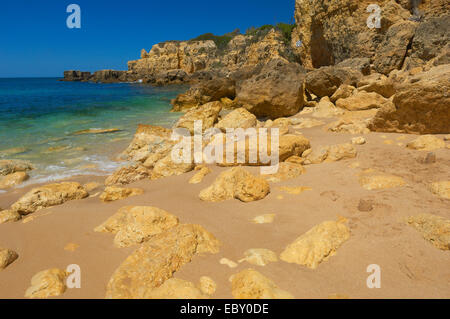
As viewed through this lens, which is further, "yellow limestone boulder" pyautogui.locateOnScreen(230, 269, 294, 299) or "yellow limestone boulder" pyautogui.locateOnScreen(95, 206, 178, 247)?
"yellow limestone boulder" pyautogui.locateOnScreen(95, 206, 178, 247)

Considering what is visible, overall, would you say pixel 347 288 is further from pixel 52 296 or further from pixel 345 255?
pixel 52 296

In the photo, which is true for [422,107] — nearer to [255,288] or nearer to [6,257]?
[255,288]

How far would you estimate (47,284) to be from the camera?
5.56 feet

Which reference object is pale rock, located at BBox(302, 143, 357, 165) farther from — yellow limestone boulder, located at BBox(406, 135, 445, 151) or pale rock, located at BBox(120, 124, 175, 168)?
pale rock, located at BBox(120, 124, 175, 168)

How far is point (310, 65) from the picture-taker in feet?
75.2

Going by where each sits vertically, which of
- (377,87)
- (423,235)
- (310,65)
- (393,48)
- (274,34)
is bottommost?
(423,235)

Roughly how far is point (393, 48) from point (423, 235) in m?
11.1

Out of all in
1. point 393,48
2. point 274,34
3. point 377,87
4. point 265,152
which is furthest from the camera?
point 274,34

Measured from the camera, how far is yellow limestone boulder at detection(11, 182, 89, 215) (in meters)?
3.28

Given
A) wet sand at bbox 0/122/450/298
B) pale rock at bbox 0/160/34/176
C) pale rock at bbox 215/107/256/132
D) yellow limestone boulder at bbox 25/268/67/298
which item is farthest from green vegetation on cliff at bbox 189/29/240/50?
yellow limestone boulder at bbox 25/268/67/298

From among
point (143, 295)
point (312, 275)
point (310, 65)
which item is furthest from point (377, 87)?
point (310, 65)

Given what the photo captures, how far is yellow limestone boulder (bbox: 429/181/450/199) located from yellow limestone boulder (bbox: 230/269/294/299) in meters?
Answer: 1.90

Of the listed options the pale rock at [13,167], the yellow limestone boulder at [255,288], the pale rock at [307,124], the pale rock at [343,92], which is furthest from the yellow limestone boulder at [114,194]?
the pale rock at [343,92]

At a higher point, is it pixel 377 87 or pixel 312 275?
pixel 377 87
